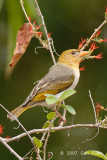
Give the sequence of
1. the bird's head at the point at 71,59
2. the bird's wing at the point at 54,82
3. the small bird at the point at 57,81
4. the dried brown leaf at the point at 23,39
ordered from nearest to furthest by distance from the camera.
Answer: the dried brown leaf at the point at 23,39 < the small bird at the point at 57,81 < the bird's wing at the point at 54,82 < the bird's head at the point at 71,59

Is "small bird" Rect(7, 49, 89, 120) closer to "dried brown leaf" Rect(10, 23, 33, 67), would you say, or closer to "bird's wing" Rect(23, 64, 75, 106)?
"bird's wing" Rect(23, 64, 75, 106)

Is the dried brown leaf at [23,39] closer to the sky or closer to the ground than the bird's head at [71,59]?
closer to the sky

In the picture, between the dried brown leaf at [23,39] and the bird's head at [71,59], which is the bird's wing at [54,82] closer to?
the bird's head at [71,59]

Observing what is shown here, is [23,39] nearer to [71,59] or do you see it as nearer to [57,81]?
[57,81]

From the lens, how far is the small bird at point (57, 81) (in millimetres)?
3117

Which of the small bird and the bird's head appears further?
the bird's head

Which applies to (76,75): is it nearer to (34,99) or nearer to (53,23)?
(34,99)

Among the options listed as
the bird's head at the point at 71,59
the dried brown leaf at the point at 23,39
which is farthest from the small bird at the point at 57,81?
the dried brown leaf at the point at 23,39

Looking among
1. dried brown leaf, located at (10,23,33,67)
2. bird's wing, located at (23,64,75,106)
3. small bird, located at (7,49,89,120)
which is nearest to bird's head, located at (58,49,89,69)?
small bird, located at (7,49,89,120)

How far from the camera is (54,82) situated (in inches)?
133

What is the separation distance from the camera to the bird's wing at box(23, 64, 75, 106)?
3283 mm

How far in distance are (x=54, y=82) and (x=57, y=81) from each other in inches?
2.0

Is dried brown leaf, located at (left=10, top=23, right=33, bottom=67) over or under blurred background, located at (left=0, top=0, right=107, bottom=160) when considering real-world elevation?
over

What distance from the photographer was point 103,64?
5094 mm
